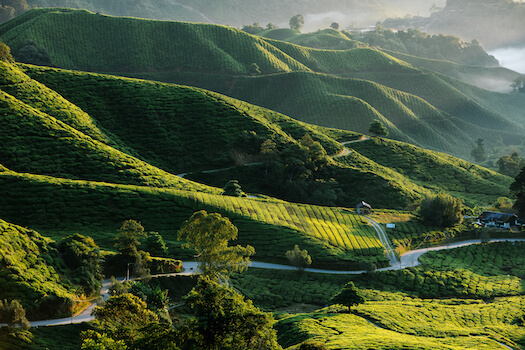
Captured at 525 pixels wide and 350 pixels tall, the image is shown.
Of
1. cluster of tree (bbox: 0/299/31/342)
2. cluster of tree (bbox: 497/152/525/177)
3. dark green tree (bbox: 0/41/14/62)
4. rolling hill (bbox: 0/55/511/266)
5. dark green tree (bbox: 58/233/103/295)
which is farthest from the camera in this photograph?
cluster of tree (bbox: 497/152/525/177)

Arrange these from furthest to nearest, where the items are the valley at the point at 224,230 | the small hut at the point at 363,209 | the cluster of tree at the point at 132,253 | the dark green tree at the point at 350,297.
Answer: the small hut at the point at 363,209, the cluster of tree at the point at 132,253, the dark green tree at the point at 350,297, the valley at the point at 224,230

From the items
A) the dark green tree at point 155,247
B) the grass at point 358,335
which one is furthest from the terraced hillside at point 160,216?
the grass at point 358,335

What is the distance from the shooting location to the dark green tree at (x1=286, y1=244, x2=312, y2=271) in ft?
222

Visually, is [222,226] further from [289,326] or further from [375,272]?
[375,272]

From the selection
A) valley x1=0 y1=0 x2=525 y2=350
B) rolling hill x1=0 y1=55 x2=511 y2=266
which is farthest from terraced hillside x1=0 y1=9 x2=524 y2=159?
rolling hill x1=0 y1=55 x2=511 y2=266

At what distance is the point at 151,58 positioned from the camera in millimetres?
182000

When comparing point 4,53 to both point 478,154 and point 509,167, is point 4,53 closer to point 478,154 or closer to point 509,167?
point 509,167

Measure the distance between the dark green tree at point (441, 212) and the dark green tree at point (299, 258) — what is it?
31084mm

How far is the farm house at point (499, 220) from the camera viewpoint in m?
90.4

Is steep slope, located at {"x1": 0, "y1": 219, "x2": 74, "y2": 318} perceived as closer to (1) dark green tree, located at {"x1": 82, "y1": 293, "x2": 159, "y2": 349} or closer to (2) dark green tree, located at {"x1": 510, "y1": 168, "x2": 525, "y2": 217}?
(1) dark green tree, located at {"x1": 82, "y1": 293, "x2": 159, "y2": 349}

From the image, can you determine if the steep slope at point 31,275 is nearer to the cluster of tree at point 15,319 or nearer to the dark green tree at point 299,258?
the cluster of tree at point 15,319

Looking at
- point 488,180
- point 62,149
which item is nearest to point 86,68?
point 62,149

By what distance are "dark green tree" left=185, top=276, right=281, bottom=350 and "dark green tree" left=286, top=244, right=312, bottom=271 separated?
33.1 metres

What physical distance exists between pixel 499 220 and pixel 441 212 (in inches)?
419
